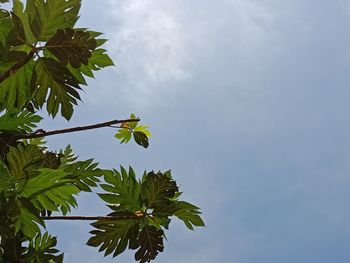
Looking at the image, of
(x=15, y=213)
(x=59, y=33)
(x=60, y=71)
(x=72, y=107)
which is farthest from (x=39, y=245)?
(x=59, y=33)

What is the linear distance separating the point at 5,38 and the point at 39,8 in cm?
22

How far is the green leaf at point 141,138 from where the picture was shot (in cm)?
366

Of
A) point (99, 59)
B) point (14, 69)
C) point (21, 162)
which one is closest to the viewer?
point (14, 69)

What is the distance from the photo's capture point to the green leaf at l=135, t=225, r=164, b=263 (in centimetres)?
286

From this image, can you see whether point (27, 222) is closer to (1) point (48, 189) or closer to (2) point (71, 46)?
(1) point (48, 189)

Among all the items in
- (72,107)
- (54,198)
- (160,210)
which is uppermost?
(72,107)

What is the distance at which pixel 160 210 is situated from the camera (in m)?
2.90

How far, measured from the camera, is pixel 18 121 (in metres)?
2.95

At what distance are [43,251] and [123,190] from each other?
58 centimetres

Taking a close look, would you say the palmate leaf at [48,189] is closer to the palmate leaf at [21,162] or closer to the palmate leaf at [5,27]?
the palmate leaf at [21,162]

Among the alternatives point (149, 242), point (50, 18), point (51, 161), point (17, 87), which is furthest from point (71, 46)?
point (149, 242)

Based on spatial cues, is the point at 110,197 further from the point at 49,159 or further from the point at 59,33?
the point at 59,33

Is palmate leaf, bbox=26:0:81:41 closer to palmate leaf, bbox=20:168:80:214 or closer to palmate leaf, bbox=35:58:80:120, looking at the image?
palmate leaf, bbox=35:58:80:120

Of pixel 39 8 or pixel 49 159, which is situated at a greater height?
pixel 39 8
